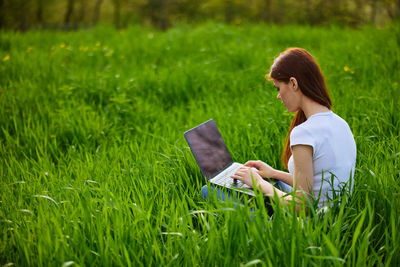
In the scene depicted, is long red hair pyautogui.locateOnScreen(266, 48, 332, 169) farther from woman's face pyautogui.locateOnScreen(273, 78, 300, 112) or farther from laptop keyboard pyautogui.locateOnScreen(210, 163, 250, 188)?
laptop keyboard pyautogui.locateOnScreen(210, 163, 250, 188)

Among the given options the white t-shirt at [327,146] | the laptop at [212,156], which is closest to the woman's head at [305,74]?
the white t-shirt at [327,146]

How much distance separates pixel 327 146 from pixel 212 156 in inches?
34.7

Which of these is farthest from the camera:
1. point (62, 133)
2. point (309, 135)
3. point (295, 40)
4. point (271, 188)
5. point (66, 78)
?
point (295, 40)

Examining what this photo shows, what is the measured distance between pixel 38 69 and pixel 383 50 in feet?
19.0

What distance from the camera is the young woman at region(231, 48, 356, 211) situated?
1.79 meters

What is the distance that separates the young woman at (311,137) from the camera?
5.87 feet

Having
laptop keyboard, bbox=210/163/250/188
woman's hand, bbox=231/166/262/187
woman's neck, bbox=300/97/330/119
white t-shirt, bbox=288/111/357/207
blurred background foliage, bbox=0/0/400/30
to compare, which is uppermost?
blurred background foliage, bbox=0/0/400/30

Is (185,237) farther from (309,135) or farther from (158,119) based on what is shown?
(158,119)

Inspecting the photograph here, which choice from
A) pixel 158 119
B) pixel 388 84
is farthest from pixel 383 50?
pixel 158 119

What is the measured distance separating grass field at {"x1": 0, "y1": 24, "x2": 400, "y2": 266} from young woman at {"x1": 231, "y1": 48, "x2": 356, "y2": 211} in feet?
0.54

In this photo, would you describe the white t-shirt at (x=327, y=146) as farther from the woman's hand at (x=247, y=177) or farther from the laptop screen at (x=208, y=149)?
the laptop screen at (x=208, y=149)

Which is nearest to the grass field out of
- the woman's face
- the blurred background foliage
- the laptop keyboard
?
the laptop keyboard

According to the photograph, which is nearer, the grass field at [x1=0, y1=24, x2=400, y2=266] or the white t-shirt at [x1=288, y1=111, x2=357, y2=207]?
the grass field at [x1=0, y1=24, x2=400, y2=266]

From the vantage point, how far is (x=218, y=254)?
1568 mm
